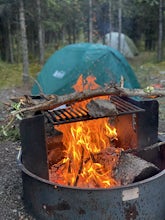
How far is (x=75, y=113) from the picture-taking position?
3.56 m

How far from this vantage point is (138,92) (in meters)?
3.65

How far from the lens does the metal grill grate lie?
10.9 ft

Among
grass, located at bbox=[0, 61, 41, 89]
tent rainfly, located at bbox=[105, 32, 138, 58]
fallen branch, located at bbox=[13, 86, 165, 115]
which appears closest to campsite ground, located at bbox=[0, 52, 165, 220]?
fallen branch, located at bbox=[13, 86, 165, 115]

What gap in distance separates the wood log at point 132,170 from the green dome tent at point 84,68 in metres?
4.60

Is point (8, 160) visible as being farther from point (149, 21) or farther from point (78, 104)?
point (149, 21)

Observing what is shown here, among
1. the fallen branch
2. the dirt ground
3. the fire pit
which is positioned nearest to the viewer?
the fire pit

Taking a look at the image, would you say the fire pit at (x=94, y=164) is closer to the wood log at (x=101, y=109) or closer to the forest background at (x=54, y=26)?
the wood log at (x=101, y=109)

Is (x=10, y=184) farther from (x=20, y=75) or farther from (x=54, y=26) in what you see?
(x=54, y=26)

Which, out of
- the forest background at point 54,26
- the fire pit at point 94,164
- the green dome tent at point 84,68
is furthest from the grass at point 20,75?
the fire pit at point 94,164

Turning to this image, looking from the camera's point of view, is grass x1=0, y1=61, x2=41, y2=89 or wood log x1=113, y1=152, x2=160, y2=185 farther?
grass x1=0, y1=61, x2=41, y2=89

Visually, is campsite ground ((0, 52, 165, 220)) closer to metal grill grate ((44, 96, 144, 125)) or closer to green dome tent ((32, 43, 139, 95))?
metal grill grate ((44, 96, 144, 125))

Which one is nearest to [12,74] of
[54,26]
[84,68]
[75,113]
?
[54,26]

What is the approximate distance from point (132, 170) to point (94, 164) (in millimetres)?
570

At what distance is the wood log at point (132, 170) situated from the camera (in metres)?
3.36
